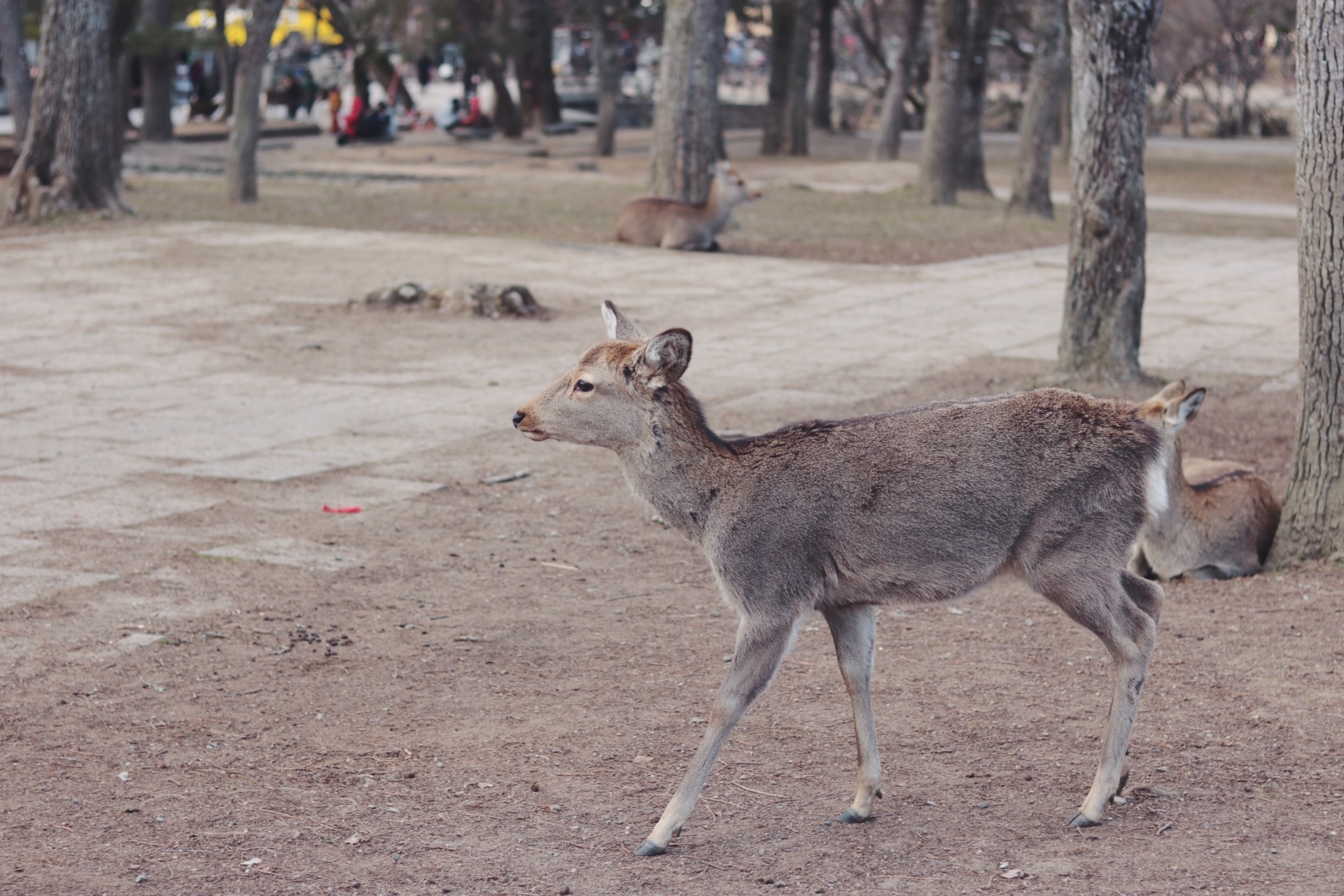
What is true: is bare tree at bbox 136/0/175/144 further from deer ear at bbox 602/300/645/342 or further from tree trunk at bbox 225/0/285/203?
deer ear at bbox 602/300/645/342

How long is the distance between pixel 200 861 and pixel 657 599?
8.97ft

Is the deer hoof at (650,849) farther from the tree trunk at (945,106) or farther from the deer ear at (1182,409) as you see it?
the tree trunk at (945,106)

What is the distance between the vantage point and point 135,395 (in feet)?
33.8

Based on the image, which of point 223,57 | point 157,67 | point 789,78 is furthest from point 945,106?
point 223,57

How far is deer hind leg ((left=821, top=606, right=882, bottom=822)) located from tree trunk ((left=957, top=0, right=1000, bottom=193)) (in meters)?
20.9

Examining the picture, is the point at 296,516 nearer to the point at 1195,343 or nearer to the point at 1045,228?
the point at 1195,343

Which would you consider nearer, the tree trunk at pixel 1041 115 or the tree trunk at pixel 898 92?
the tree trunk at pixel 1041 115

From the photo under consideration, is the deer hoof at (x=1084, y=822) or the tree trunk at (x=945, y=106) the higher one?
the tree trunk at (x=945, y=106)

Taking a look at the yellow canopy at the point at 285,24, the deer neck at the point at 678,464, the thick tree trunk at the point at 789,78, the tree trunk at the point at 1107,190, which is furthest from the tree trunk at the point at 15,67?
the deer neck at the point at 678,464

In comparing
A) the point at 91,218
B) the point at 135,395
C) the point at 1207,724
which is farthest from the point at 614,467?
the point at 91,218

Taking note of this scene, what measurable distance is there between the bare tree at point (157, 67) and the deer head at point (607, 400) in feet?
87.4

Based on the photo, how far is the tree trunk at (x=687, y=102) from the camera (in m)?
19.7

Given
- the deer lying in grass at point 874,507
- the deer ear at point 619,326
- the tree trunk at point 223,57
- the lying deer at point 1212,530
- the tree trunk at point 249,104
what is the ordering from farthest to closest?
the tree trunk at point 223,57 → the tree trunk at point 249,104 → the lying deer at point 1212,530 → the deer ear at point 619,326 → the deer lying in grass at point 874,507

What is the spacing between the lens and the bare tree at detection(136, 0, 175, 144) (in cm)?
2884
